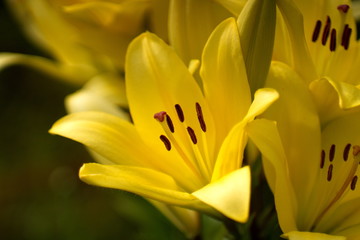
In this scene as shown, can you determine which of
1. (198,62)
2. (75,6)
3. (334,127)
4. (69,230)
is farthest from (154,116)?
(69,230)

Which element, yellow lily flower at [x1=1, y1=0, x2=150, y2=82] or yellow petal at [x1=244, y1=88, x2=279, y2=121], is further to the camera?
yellow lily flower at [x1=1, y1=0, x2=150, y2=82]

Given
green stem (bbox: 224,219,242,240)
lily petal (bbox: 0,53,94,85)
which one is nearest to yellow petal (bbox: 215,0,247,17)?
green stem (bbox: 224,219,242,240)

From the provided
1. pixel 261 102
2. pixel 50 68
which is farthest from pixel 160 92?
pixel 50 68

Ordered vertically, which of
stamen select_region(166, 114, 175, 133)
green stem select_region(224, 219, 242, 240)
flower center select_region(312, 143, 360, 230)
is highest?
stamen select_region(166, 114, 175, 133)

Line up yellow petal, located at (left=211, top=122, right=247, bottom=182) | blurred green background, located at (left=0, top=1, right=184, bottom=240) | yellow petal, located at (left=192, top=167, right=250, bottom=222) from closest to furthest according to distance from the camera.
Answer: yellow petal, located at (left=192, top=167, right=250, bottom=222) → yellow petal, located at (left=211, top=122, right=247, bottom=182) → blurred green background, located at (left=0, top=1, right=184, bottom=240)

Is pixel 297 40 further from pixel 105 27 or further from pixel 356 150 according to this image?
pixel 105 27

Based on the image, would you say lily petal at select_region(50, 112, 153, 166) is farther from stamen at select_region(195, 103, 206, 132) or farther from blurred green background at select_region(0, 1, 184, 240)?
blurred green background at select_region(0, 1, 184, 240)

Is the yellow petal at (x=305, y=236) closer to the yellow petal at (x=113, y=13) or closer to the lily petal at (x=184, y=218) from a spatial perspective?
the lily petal at (x=184, y=218)

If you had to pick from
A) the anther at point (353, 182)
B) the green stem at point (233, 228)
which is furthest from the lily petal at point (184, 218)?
the anther at point (353, 182)
